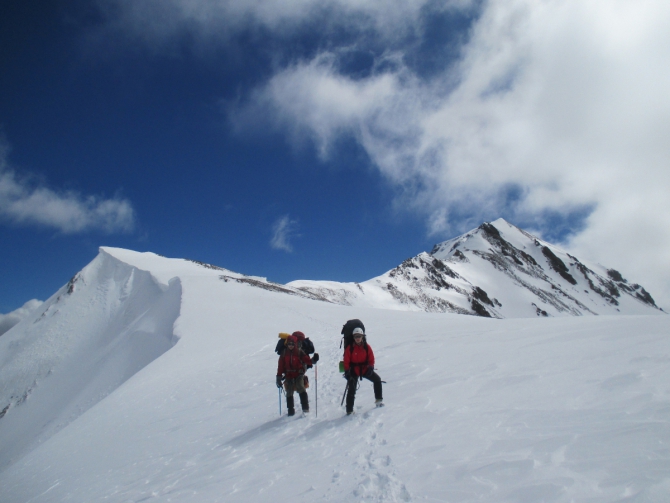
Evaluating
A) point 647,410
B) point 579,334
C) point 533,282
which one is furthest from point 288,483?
point 533,282

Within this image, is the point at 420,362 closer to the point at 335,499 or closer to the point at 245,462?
the point at 245,462

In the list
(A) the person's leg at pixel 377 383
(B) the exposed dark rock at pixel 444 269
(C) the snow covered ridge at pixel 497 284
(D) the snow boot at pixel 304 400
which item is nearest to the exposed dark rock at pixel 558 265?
(C) the snow covered ridge at pixel 497 284

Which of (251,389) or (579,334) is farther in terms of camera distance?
(251,389)

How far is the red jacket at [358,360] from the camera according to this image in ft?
22.3

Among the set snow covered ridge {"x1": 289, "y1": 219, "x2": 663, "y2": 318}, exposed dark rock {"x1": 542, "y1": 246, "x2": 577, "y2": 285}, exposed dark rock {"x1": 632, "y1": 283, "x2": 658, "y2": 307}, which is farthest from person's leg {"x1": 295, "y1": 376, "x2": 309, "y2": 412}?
exposed dark rock {"x1": 632, "y1": 283, "x2": 658, "y2": 307}

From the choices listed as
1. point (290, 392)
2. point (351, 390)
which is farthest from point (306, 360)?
point (351, 390)

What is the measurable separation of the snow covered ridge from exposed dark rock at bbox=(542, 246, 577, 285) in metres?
0.38

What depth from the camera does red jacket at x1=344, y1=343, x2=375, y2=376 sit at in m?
6.80

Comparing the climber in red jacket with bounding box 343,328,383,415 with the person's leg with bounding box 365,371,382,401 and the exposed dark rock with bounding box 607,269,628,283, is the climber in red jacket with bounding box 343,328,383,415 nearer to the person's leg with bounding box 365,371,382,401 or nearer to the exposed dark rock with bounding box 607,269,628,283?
the person's leg with bounding box 365,371,382,401

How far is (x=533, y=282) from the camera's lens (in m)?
106

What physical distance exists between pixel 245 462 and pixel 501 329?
36.4ft

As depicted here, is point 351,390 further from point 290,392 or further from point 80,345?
point 80,345

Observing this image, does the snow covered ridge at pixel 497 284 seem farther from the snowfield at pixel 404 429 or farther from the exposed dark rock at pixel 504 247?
the snowfield at pixel 404 429

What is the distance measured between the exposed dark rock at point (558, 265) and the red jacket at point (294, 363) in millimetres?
142884
